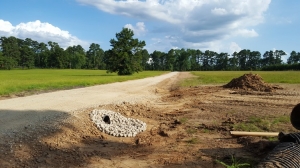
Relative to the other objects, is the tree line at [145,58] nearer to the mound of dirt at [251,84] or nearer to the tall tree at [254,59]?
the tall tree at [254,59]

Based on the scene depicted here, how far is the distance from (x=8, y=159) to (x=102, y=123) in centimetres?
370

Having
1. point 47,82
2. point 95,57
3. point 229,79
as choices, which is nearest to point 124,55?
point 229,79

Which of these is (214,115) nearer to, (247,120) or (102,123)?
(247,120)

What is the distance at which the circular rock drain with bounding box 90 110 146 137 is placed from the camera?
8594mm

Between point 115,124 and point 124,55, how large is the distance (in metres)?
43.9

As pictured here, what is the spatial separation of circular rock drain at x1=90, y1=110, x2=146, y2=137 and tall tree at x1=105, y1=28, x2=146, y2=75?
142ft

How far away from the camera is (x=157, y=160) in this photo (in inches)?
248

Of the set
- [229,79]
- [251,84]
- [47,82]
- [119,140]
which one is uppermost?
[251,84]

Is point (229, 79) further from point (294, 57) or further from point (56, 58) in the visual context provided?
point (294, 57)

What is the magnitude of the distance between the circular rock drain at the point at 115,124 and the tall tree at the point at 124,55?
43229mm

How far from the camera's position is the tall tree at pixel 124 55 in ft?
174

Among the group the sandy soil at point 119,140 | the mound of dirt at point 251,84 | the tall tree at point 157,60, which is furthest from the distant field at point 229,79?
the tall tree at point 157,60

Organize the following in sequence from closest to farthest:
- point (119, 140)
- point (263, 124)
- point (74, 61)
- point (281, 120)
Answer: point (119, 140)
point (263, 124)
point (281, 120)
point (74, 61)

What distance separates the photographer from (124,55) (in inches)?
2066
